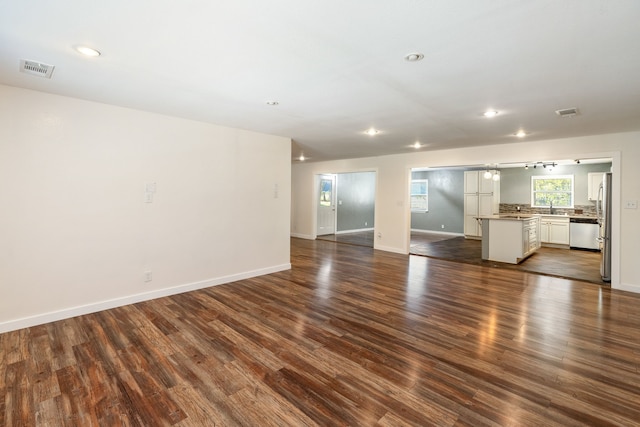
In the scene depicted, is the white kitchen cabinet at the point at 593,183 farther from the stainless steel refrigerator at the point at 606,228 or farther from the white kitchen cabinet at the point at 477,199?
the stainless steel refrigerator at the point at 606,228

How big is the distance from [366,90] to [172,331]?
3.10m

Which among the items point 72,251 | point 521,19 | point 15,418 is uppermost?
point 521,19

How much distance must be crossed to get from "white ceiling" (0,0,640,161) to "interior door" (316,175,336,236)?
592cm

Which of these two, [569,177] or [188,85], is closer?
[188,85]

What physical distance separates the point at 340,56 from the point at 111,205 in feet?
10.4

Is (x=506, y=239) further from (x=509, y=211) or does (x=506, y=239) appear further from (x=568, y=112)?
(x=509, y=211)

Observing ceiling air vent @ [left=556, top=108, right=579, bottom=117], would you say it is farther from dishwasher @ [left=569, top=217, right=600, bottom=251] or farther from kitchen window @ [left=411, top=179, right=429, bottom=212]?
kitchen window @ [left=411, top=179, right=429, bottom=212]

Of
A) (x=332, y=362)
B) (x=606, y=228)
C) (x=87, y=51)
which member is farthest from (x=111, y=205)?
(x=606, y=228)

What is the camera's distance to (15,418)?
181cm

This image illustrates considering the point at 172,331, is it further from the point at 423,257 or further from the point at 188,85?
the point at 423,257

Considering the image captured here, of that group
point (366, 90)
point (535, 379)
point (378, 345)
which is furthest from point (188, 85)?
point (535, 379)

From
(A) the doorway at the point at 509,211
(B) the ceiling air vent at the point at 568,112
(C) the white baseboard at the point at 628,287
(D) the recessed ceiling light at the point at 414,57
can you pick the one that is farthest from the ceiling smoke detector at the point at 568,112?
(A) the doorway at the point at 509,211

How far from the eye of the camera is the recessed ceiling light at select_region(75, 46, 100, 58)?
7.15 feet

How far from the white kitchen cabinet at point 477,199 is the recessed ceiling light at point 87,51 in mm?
9865
